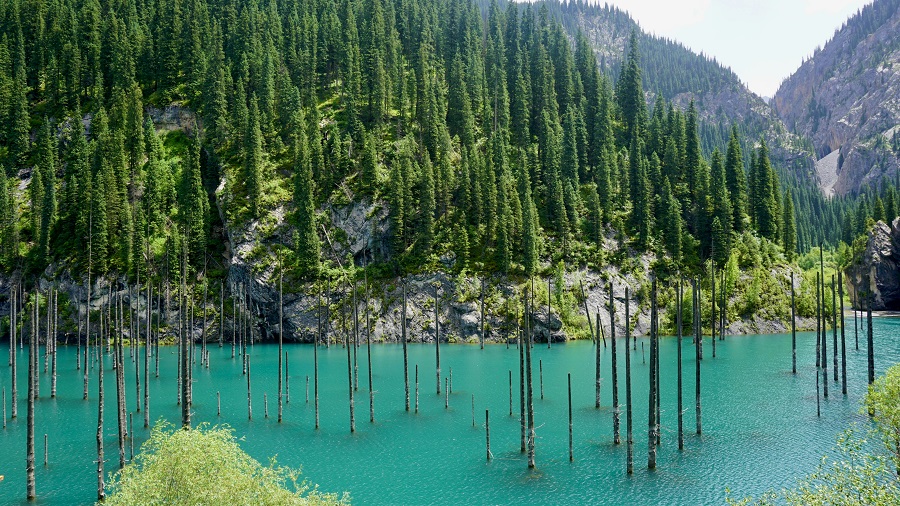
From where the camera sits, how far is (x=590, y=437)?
1925 inches

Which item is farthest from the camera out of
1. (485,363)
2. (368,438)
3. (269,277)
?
(269,277)

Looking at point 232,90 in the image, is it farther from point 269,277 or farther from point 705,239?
point 705,239

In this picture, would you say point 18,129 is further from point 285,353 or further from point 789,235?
point 789,235

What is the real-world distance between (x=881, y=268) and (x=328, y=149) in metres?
143

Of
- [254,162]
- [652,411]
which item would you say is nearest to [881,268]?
[652,411]

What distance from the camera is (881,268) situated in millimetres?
149500

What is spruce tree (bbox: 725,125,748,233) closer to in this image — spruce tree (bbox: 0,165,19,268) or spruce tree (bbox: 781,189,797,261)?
spruce tree (bbox: 781,189,797,261)

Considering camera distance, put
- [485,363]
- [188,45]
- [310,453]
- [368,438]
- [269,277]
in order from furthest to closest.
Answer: [188,45] → [269,277] → [485,363] → [368,438] → [310,453]

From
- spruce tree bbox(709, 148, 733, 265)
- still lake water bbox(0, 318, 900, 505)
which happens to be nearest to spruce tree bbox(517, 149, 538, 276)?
still lake water bbox(0, 318, 900, 505)

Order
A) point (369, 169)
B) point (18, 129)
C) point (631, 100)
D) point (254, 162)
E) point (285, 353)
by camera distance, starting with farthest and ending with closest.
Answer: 1. point (631, 100)
2. point (18, 129)
3. point (369, 169)
4. point (254, 162)
5. point (285, 353)

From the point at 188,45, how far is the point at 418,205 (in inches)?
3374

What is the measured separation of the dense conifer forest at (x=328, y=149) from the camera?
121562 millimetres

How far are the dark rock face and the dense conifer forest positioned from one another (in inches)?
451

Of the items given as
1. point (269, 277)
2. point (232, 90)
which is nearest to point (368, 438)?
point (269, 277)
